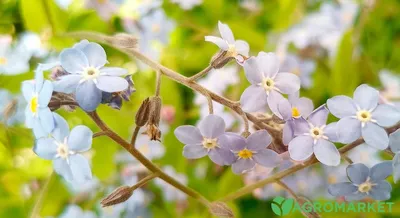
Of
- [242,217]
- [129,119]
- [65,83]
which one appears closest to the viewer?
[65,83]

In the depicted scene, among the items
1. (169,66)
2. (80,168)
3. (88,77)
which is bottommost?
(169,66)

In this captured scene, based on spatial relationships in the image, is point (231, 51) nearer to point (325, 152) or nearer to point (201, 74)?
point (201, 74)

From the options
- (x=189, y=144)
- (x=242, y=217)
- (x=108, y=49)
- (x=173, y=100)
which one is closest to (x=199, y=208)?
(x=242, y=217)

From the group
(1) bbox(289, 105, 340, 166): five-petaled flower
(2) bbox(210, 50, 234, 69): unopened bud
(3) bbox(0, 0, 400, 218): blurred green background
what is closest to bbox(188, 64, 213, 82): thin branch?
(2) bbox(210, 50, 234, 69): unopened bud

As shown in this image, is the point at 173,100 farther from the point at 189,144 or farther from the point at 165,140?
the point at 189,144

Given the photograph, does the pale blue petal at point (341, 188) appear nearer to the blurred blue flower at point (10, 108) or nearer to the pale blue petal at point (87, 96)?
the pale blue petal at point (87, 96)

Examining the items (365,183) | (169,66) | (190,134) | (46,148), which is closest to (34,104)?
(46,148)

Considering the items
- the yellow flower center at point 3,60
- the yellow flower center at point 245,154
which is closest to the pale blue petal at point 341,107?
the yellow flower center at point 245,154

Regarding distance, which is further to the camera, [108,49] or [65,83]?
[108,49]
